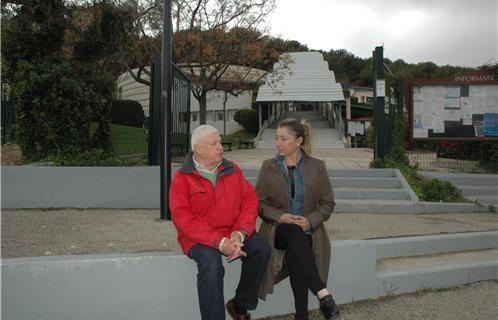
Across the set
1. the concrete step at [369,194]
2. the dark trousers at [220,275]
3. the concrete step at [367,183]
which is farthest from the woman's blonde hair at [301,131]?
the concrete step at [367,183]

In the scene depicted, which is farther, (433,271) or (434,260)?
(434,260)

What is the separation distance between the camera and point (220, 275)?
3.25 metres

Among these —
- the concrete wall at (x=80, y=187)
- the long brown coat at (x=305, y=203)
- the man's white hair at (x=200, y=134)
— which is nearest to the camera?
the man's white hair at (x=200, y=134)

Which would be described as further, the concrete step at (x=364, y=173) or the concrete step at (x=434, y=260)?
the concrete step at (x=364, y=173)

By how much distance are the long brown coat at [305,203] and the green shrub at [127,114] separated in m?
28.1

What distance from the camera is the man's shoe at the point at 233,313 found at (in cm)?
356

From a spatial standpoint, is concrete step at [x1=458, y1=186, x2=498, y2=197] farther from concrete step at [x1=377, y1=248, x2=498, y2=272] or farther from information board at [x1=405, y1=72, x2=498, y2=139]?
concrete step at [x1=377, y1=248, x2=498, y2=272]

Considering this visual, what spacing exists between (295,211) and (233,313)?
94 cm

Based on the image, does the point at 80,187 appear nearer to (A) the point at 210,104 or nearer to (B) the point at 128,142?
(B) the point at 128,142

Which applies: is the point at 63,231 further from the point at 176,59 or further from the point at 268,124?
the point at 268,124

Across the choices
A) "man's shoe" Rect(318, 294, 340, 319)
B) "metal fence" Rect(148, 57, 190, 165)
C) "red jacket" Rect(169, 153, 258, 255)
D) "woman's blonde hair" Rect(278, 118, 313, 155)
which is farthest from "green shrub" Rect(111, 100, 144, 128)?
"man's shoe" Rect(318, 294, 340, 319)

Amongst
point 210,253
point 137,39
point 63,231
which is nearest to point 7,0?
point 63,231

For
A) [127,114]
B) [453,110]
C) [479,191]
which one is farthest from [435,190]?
[127,114]

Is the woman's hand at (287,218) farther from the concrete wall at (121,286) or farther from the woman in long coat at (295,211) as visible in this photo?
the concrete wall at (121,286)
